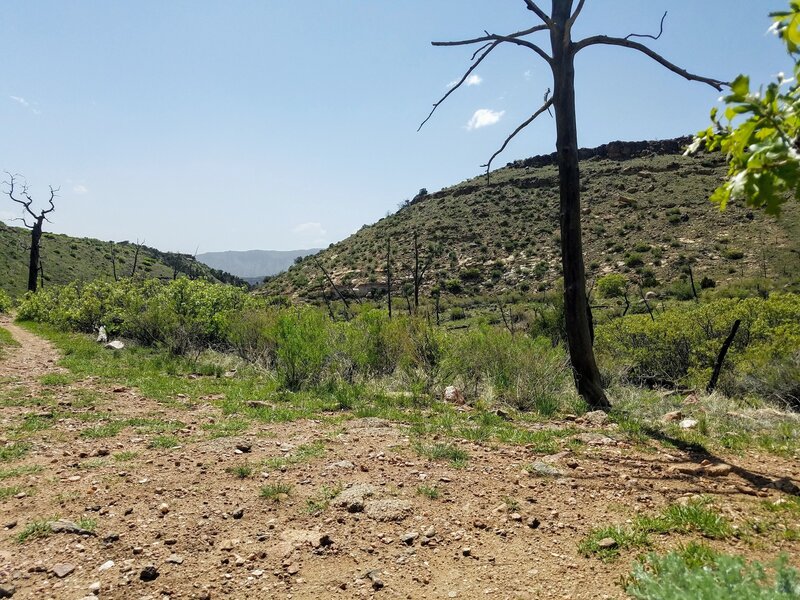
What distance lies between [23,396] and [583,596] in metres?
8.53

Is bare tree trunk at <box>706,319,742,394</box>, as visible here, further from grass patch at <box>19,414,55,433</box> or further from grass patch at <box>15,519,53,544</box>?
grass patch at <box>19,414,55,433</box>

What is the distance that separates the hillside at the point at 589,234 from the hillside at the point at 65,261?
1818 cm

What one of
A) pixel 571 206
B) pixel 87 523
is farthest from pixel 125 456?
pixel 571 206

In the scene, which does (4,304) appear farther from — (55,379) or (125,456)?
(125,456)

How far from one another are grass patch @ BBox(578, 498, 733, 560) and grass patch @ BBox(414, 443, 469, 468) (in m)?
1.55

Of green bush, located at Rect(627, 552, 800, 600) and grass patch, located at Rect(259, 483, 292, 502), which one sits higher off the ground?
green bush, located at Rect(627, 552, 800, 600)

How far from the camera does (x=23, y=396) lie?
303 inches

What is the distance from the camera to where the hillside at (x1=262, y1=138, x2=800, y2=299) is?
32.5 meters

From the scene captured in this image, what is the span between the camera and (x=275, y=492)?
12.8 feet

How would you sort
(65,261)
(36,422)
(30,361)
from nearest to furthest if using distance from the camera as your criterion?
(36,422) → (30,361) → (65,261)

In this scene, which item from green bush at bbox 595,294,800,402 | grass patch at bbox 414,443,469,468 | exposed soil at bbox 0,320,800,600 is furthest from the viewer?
green bush at bbox 595,294,800,402

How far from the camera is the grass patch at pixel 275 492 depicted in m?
3.83

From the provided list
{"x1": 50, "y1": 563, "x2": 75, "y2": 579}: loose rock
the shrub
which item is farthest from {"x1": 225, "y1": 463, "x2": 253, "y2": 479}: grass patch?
the shrub

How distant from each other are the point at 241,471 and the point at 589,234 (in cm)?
3951
